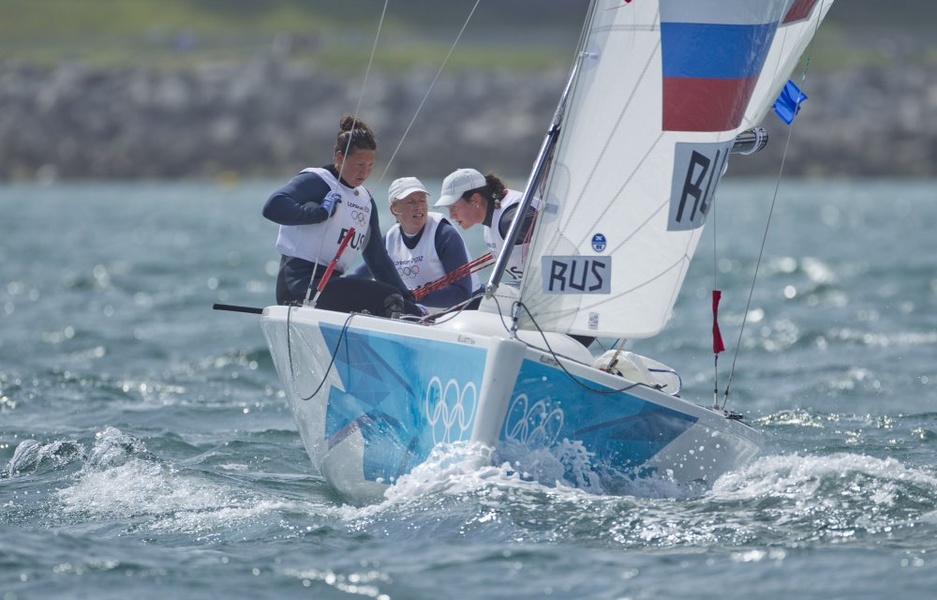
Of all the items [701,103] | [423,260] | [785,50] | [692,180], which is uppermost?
[785,50]

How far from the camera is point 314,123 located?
53.7 metres

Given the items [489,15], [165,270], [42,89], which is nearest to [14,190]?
[42,89]

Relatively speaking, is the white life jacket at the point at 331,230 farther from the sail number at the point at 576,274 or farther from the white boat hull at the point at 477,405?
the sail number at the point at 576,274

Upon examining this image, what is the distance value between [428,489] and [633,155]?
5.74ft

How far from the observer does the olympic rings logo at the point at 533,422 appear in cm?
637

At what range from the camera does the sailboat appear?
654cm

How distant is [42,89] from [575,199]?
172ft

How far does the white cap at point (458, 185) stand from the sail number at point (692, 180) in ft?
5.07

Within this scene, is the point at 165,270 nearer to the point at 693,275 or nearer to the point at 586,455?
the point at 693,275

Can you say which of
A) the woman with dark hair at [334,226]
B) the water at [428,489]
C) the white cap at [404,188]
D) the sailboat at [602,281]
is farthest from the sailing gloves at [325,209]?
the water at [428,489]

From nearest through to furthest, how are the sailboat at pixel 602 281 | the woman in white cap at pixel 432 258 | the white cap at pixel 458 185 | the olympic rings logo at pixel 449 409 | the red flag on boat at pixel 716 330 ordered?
the olympic rings logo at pixel 449 409 → the sailboat at pixel 602 281 → the red flag on boat at pixel 716 330 → the white cap at pixel 458 185 → the woman in white cap at pixel 432 258

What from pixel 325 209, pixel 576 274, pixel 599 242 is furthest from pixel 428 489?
pixel 325 209

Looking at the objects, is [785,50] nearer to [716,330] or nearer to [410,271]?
[716,330]

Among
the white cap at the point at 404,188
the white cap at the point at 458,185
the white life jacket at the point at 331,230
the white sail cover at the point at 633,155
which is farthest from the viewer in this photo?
the white cap at the point at 458,185
